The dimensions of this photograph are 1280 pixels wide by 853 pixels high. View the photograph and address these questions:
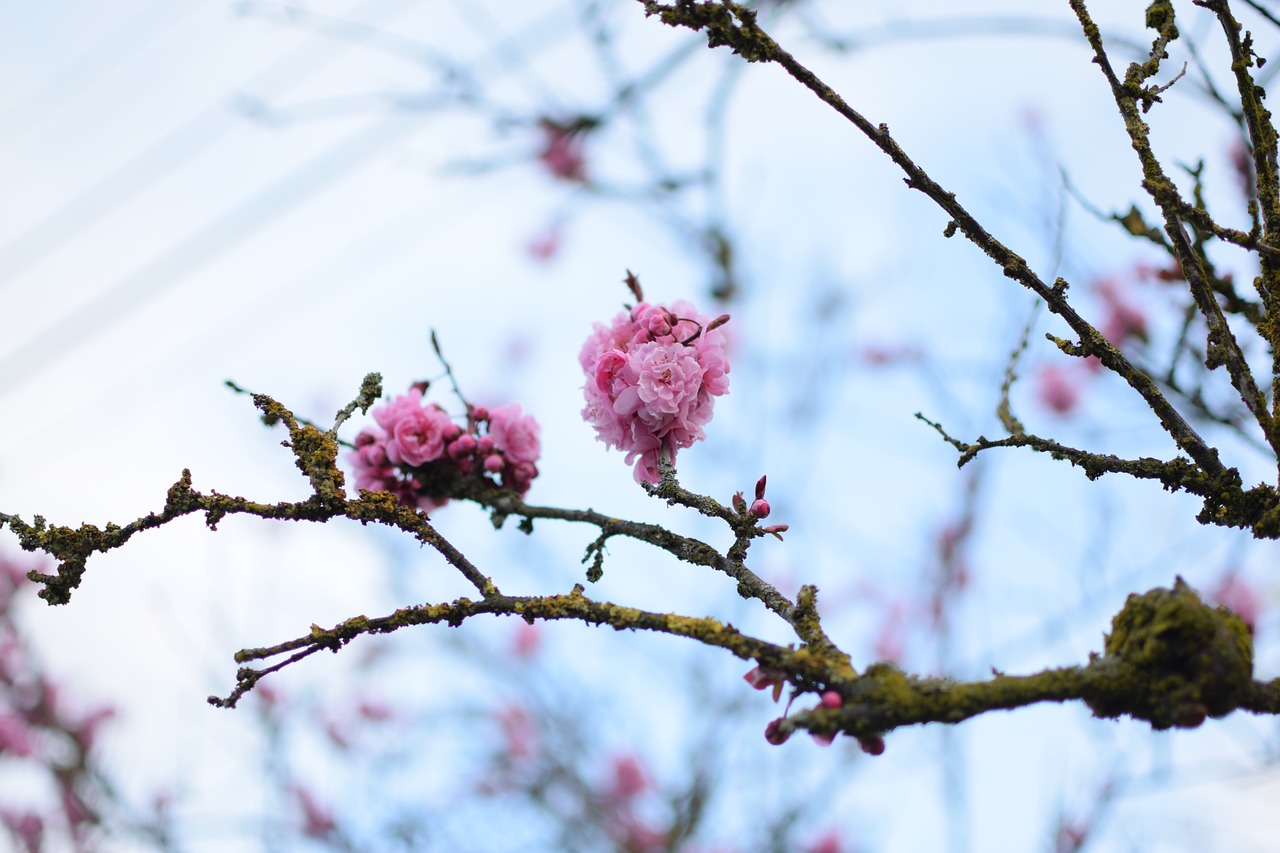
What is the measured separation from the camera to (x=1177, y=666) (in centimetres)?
105

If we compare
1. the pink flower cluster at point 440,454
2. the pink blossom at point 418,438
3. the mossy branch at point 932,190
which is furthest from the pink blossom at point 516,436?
the mossy branch at point 932,190

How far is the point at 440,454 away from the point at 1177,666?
169 cm

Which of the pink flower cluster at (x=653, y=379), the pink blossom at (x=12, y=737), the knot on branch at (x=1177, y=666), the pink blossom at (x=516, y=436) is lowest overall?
the knot on branch at (x=1177, y=666)

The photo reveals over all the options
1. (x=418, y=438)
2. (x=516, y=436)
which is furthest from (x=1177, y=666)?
(x=418, y=438)

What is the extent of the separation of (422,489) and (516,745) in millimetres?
5084

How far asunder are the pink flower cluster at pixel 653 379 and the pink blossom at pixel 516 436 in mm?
469

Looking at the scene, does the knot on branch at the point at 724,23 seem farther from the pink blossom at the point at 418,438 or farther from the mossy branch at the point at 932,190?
the pink blossom at the point at 418,438

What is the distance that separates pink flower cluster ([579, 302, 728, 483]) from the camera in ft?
5.75

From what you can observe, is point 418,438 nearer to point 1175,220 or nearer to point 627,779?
point 1175,220

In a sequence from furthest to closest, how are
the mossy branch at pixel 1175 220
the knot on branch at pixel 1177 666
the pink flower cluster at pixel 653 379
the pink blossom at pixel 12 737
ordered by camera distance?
the pink blossom at pixel 12 737 < the pink flower cluster at pixel 653 379 < the mossy branch at pixel 1175 220 < the knot on branch at pixel 1177 666

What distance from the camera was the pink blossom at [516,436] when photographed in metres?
2.35

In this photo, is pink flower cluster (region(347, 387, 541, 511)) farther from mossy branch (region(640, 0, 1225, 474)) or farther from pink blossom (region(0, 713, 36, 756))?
pink blossom (region(0, 713, 36, 756))

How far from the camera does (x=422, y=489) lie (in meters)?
2.34

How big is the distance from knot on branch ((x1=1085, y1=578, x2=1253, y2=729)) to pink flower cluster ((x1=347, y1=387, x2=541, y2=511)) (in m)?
1.52
